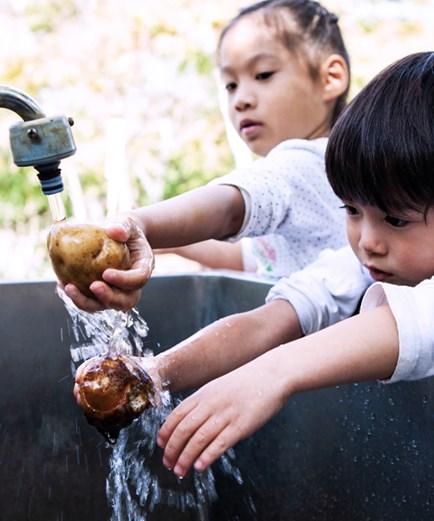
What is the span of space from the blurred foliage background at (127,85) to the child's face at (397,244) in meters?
2.77

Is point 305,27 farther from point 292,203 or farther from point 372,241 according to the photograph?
point 372,241

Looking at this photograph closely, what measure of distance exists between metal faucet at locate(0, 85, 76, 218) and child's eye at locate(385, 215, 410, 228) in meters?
0.44

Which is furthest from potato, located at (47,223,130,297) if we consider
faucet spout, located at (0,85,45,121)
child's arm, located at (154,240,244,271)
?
child's arm, located at (154,240,244,271)

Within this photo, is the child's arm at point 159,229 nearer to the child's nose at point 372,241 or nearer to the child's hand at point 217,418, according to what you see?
the child's hand at point 217,418

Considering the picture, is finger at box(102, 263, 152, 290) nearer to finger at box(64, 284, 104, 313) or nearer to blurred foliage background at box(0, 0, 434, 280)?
finger at box(64, 284, 104, 313)

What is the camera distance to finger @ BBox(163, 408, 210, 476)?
0.85 meters

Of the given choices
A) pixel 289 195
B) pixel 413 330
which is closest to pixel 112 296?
pixel 413 330

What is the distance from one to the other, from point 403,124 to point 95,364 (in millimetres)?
524

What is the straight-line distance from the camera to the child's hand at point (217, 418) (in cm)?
84

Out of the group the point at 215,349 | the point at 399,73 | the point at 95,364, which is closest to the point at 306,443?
the point at 215,349

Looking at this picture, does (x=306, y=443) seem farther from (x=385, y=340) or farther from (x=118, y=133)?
(x=118, y=133)

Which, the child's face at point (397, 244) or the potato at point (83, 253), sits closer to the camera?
the potato at point (83, 253)

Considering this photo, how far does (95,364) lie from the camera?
961mm

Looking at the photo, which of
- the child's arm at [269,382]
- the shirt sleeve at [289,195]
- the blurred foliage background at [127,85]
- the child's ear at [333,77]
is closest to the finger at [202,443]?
the child's arm at [269,382]
